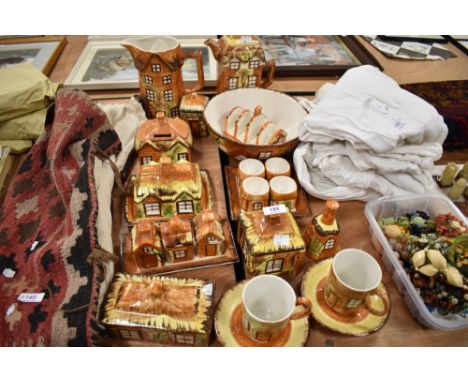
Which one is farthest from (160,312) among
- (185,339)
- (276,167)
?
(276,167)

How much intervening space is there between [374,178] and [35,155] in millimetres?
1018

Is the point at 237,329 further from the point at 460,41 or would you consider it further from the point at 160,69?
the point at 460,41

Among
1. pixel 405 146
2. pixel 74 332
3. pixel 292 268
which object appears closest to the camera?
pixel 74 332

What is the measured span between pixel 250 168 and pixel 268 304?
0.43 m

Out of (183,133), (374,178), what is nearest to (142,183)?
(183,133)

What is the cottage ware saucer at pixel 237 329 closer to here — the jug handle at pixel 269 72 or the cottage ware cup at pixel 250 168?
the cottage ware cup at pixel 250 168

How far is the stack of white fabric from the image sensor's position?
0.97 m

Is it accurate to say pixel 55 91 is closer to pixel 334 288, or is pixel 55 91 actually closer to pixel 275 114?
pixel 275 114

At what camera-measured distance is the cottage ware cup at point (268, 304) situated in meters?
0.68

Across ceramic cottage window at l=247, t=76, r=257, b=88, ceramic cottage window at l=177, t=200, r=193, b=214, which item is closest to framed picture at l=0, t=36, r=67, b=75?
ceramic cottage window at l=247, t=76, r=257, b=88

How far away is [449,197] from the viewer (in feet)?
3.51

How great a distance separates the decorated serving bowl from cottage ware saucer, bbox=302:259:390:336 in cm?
42

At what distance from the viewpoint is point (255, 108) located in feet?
4.03

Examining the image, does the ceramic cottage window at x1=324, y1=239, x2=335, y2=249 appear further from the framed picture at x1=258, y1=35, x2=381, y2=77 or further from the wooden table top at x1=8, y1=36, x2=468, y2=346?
the framed picture at x1=258, y1=35, x2=381, y2=77
